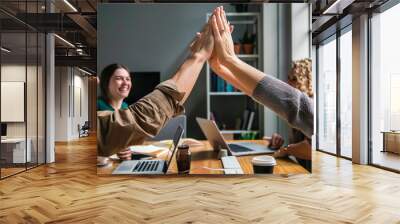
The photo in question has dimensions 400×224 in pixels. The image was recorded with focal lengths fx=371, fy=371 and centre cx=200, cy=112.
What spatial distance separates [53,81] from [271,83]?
151 inches

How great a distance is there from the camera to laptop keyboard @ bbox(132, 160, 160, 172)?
4.14 metres

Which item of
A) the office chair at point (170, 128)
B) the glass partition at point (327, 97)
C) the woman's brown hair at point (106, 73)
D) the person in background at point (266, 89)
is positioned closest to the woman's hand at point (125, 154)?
the office chair at point (170, 128)

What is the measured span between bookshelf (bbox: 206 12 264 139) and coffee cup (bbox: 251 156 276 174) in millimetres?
265

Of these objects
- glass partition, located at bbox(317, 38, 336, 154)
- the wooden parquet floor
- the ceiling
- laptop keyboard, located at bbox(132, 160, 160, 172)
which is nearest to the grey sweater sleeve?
the wooden parquet floor

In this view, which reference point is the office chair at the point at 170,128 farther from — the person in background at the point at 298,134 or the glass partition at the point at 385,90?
the glass partition at the point at 385,90

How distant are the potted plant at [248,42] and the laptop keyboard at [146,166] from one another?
1.59 meters

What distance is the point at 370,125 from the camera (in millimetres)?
5668

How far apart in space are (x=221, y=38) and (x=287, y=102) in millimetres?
985

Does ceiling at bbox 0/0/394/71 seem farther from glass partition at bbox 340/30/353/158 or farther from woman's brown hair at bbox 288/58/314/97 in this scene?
woman's brown hair at bbox 288/58/314/97

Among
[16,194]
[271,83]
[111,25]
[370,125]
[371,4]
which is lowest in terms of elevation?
[16,194]

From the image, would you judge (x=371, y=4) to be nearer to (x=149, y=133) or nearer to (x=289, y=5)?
(x=289, y=5)

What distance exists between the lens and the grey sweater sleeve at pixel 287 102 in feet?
11.9

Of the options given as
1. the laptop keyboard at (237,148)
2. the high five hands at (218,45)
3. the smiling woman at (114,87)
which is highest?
the high five hands at (218,45)

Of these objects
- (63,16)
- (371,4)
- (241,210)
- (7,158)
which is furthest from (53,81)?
(371,4)
